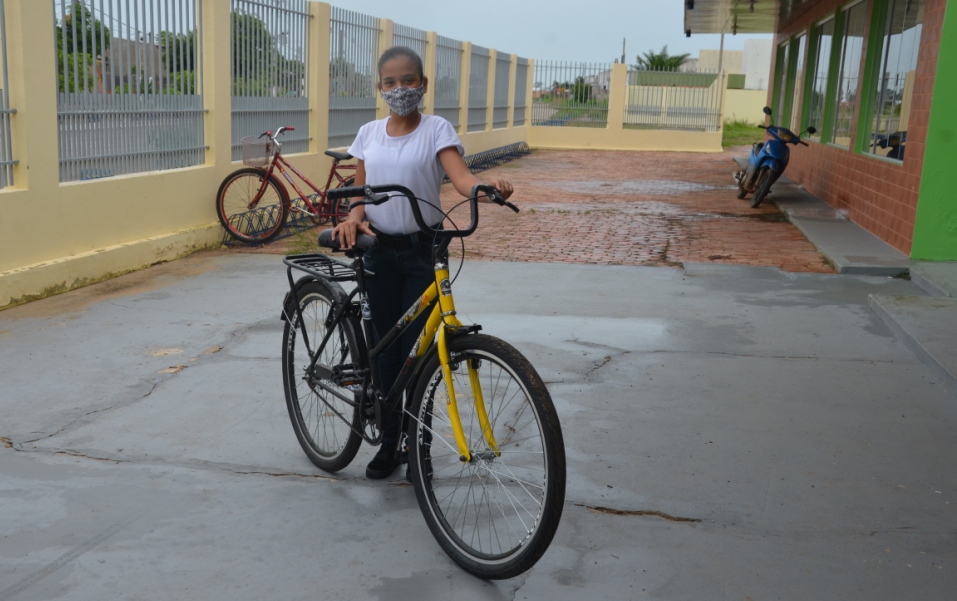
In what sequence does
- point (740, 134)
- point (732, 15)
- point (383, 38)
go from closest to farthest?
1. point (383, 38)
2. point (732, 15)
3. point (740, 134)

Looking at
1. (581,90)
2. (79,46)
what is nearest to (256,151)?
(79,46)

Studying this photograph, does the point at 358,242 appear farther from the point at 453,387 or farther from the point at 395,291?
the point at 453,387

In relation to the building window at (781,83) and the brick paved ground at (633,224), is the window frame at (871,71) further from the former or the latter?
the building window at (781,83)

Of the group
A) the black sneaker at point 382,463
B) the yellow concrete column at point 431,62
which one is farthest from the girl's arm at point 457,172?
the yellow concrete column at point 431,62

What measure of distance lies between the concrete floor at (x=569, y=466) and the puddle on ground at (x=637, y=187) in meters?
9.36

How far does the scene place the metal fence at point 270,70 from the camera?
10938mm

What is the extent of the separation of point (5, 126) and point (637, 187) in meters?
11.9

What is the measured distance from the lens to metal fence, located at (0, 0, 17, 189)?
24.0 feet

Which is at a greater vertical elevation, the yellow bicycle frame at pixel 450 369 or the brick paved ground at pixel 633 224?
the yellow bicycle frame at pixel 450 369

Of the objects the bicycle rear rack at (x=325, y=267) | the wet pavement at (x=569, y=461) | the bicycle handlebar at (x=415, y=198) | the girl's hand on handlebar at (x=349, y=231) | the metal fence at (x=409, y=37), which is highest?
the metal fence at (x=409, y=37)

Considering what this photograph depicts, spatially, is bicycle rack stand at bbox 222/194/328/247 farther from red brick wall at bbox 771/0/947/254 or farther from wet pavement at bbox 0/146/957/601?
red brick wall at bbox 771/0/947/254

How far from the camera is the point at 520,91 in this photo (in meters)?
27.8

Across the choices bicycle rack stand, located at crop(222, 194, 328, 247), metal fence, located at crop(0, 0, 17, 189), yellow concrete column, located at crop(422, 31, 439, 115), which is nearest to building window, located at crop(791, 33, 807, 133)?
yellow concrete column, located at crop(422, 31, 439, 115)

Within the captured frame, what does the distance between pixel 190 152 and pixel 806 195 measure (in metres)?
9.34
